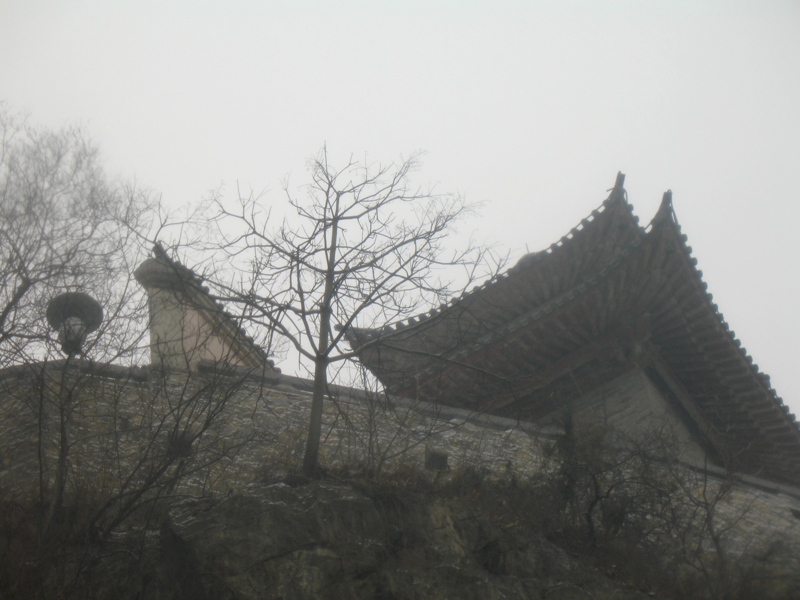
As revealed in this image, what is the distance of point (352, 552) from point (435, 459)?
109 inches

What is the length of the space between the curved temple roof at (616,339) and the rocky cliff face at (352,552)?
135 inches

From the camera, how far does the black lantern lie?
324 inches

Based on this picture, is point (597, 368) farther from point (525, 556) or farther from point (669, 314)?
point (525, 556)

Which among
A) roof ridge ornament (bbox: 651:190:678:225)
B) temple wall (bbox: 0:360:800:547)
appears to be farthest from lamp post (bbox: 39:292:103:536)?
roof ridge ornament (bbox: 651:190:678:225)

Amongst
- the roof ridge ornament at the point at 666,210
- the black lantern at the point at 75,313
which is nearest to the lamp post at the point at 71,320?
the black lantern at the point at 75,313

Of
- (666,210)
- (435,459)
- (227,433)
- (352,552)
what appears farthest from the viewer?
(666,210)

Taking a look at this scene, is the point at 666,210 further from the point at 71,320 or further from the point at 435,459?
the point at 71,320

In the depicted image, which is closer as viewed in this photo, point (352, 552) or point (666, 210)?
point (352, 552)

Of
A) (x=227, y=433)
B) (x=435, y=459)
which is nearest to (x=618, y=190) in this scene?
(x=435, y=459)

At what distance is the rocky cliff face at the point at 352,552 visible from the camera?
5.83 meters

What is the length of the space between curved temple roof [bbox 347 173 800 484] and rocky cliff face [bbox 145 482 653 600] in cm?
342

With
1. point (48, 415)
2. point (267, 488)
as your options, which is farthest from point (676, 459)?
point (48, 415)

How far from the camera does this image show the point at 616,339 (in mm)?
12031

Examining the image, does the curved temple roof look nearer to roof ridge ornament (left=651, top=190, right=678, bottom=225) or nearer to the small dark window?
roof ridge ornament (left=651, top=190, right=678, bottom=225)
